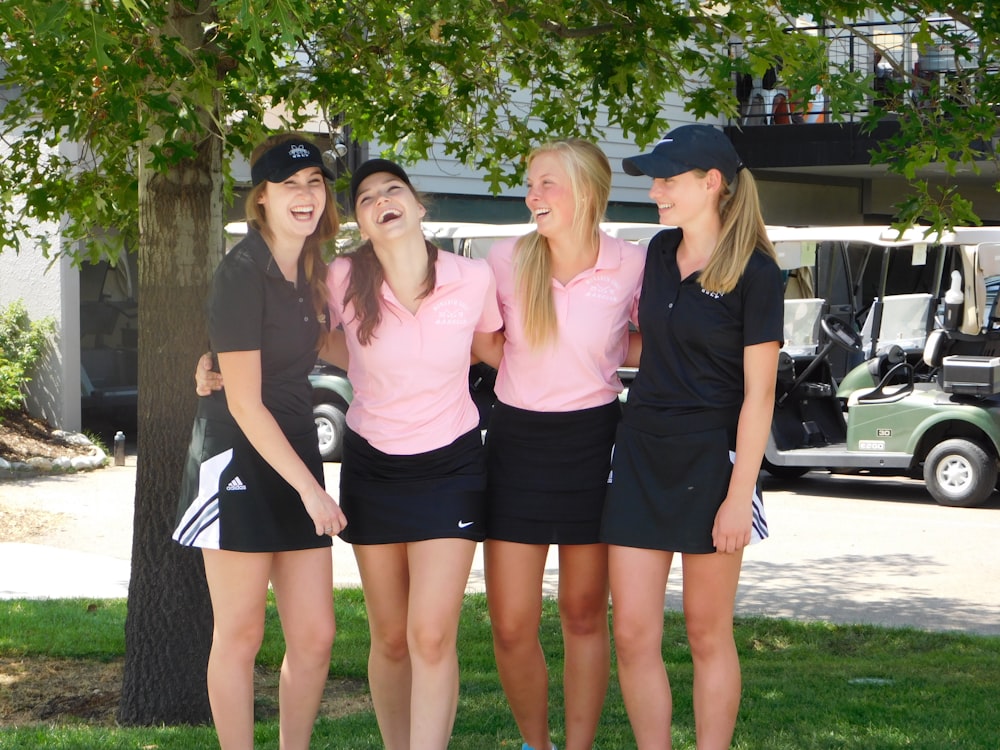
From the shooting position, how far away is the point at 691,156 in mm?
3582

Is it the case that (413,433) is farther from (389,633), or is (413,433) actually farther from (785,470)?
(785,470)

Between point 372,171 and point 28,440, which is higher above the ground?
point 372,171

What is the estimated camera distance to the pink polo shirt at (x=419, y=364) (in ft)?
11.8

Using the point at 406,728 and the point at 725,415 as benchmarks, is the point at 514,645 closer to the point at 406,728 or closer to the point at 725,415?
the point at 406,728

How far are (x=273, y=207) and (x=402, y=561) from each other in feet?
3.46

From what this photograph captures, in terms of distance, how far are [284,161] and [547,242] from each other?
78cm

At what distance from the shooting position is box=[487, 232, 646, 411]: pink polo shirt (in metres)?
3.71

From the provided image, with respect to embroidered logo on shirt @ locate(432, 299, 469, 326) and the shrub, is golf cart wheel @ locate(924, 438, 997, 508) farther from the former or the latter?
the shrub

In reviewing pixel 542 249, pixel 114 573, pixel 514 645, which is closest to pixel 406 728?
pixel 514 645

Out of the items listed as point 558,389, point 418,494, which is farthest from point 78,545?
point 558,389

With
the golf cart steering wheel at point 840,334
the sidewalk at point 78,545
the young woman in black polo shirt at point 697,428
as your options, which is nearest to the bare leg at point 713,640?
the young woman in black polo shirt at point 697,428

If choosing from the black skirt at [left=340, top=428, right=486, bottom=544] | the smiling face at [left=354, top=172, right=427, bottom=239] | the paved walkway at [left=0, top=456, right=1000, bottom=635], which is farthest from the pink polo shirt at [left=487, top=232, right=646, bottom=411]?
the paved walkway at [left=0, top=456, right=1000, bottom=635]

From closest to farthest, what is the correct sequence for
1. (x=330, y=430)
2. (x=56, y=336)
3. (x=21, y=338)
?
(x=330, y=430)
(x=21, y=338)
(x=56, y=336)

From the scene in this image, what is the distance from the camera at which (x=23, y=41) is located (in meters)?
4.15
